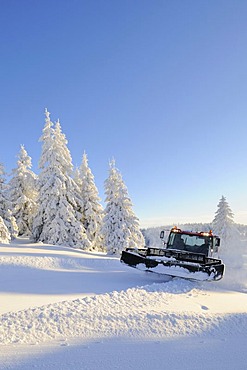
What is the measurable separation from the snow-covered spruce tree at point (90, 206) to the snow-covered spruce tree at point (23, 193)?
246 inches

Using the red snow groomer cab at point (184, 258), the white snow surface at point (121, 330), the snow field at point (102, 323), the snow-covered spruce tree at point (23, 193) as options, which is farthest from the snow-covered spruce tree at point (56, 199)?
the snow field at point (102, 323)

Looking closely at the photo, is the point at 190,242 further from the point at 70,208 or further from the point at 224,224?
the point at 224,224

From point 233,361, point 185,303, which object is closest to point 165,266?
point 185,303

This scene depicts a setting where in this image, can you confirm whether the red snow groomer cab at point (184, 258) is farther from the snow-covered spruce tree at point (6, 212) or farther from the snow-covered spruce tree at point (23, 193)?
the snow-covered spruce tree at point (23, 193)

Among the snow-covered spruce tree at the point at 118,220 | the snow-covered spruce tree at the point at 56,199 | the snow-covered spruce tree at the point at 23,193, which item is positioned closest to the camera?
the snow-covered spruce tree at the point at 56,199

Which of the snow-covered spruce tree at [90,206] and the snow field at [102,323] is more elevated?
the snow-covered spruce tree at [90,206]

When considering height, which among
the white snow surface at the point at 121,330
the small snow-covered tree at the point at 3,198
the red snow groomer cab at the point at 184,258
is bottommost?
the white snow surface at the point at 121,330

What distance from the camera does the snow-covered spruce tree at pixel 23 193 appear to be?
3581cm

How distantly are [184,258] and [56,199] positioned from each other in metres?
19.8

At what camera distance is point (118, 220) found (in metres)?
30.7

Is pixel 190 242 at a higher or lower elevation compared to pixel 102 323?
higher

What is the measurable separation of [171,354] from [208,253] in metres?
9.12

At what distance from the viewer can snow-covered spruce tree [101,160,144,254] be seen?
30.0 metres

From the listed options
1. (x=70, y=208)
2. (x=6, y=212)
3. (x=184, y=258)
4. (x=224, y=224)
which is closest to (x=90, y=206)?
(x=70, y=208)
